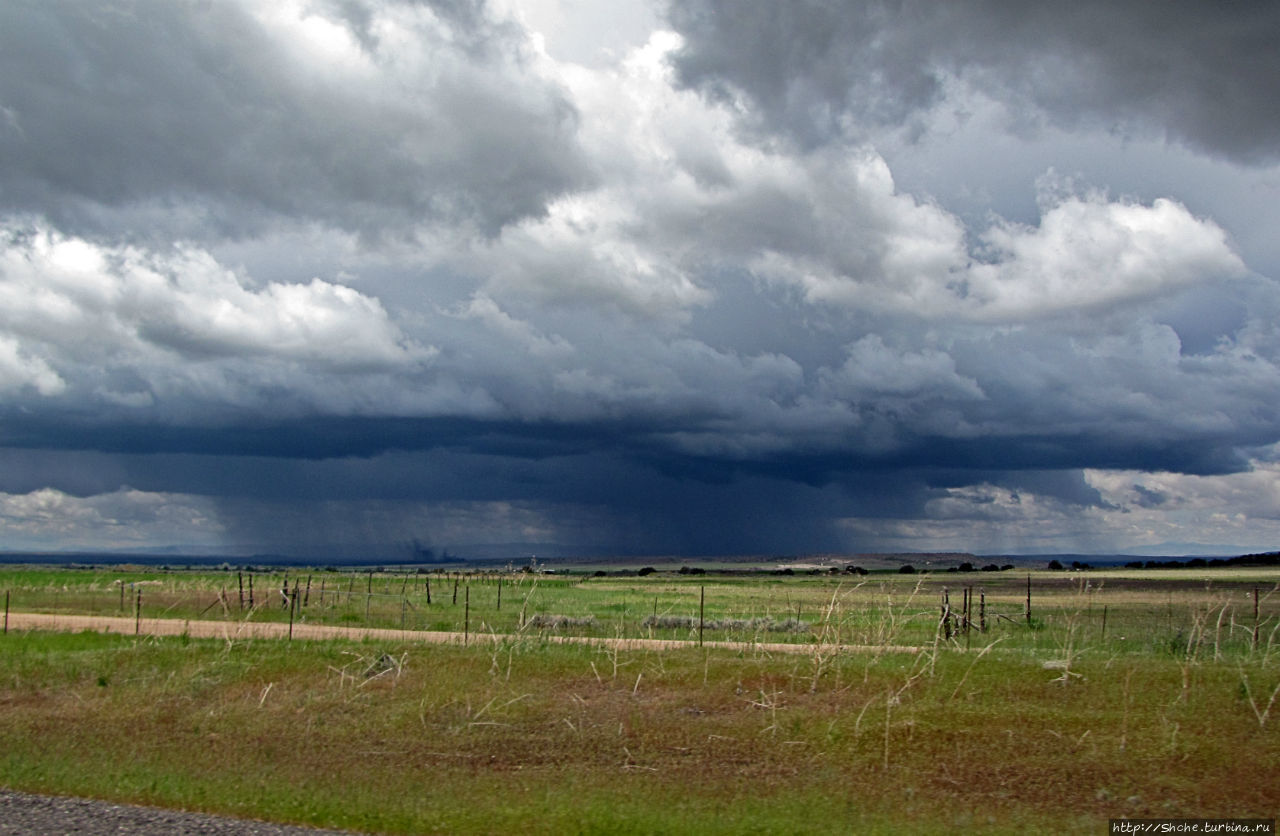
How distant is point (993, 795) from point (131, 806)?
13.2 m

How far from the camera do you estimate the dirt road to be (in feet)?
95.0

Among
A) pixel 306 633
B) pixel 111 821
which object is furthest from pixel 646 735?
pixel 306 633

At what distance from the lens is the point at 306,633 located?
36312 millimetres

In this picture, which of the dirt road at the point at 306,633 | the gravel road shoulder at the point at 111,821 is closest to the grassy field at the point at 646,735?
the gravel road shoulder at the point at 111,821

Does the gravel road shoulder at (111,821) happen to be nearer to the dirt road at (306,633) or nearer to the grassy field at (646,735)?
the grassy field at (646,735)

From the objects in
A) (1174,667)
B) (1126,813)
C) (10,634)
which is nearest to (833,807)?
(1126,813)

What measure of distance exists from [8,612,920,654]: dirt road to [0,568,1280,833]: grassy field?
1793 millimetres

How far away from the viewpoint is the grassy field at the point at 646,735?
14.6m

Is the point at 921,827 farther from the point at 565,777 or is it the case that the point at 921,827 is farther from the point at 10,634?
the point at 10,634

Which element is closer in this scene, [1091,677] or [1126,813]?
[1126,813]

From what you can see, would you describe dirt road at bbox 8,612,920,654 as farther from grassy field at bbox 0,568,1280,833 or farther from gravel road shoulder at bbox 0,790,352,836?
gravel road shoulder at bbox 0,790,352,836

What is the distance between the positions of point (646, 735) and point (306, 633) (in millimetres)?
21724

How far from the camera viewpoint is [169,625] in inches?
1617

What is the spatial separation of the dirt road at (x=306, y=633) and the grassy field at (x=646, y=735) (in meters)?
1.79
